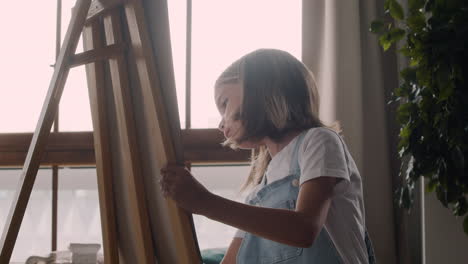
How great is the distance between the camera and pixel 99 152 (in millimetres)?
1431

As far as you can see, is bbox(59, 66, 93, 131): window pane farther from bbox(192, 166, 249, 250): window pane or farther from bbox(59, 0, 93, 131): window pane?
bbox(192, 166, 249, 250): window pane

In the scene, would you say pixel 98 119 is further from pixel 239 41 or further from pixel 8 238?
pixel 239 41

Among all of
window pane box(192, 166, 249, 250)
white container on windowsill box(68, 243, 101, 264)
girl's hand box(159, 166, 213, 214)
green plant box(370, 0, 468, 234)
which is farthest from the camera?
window pane box(192, 166, 249, 250)

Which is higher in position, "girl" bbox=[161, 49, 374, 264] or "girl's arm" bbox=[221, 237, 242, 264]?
"girl" bbox=[161, 49, 374, 264]

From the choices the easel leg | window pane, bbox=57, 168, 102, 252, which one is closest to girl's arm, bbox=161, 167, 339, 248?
the easel leg

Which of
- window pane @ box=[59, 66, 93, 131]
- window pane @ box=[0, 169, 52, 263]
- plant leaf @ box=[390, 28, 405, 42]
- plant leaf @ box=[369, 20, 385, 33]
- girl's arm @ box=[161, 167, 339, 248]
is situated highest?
plant leaf @ box=[369, 20, 385, 33]

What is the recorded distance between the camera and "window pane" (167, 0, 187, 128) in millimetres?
2393

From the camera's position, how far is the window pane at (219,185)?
2348 mm

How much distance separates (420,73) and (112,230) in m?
0.85

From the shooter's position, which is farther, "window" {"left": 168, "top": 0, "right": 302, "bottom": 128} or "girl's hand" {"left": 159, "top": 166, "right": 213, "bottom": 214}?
"window" {"left": 168, "top": 0, "right": 302, "bottom": 128}

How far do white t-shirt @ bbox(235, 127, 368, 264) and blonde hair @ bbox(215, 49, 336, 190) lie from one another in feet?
0.23

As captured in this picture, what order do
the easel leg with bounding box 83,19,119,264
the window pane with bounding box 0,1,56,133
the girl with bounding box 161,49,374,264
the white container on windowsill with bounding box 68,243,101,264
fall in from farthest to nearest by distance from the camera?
1. the window pane with bounding box 0,1,56,133
2. the white container on windowsill with bounding box 68,243,101,264
3. the easel leg with bounding box 83,19,119,264
4. the girl with bounding box 161,49,374,264

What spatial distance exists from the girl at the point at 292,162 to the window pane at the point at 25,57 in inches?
51.8

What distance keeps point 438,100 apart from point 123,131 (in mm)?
747
